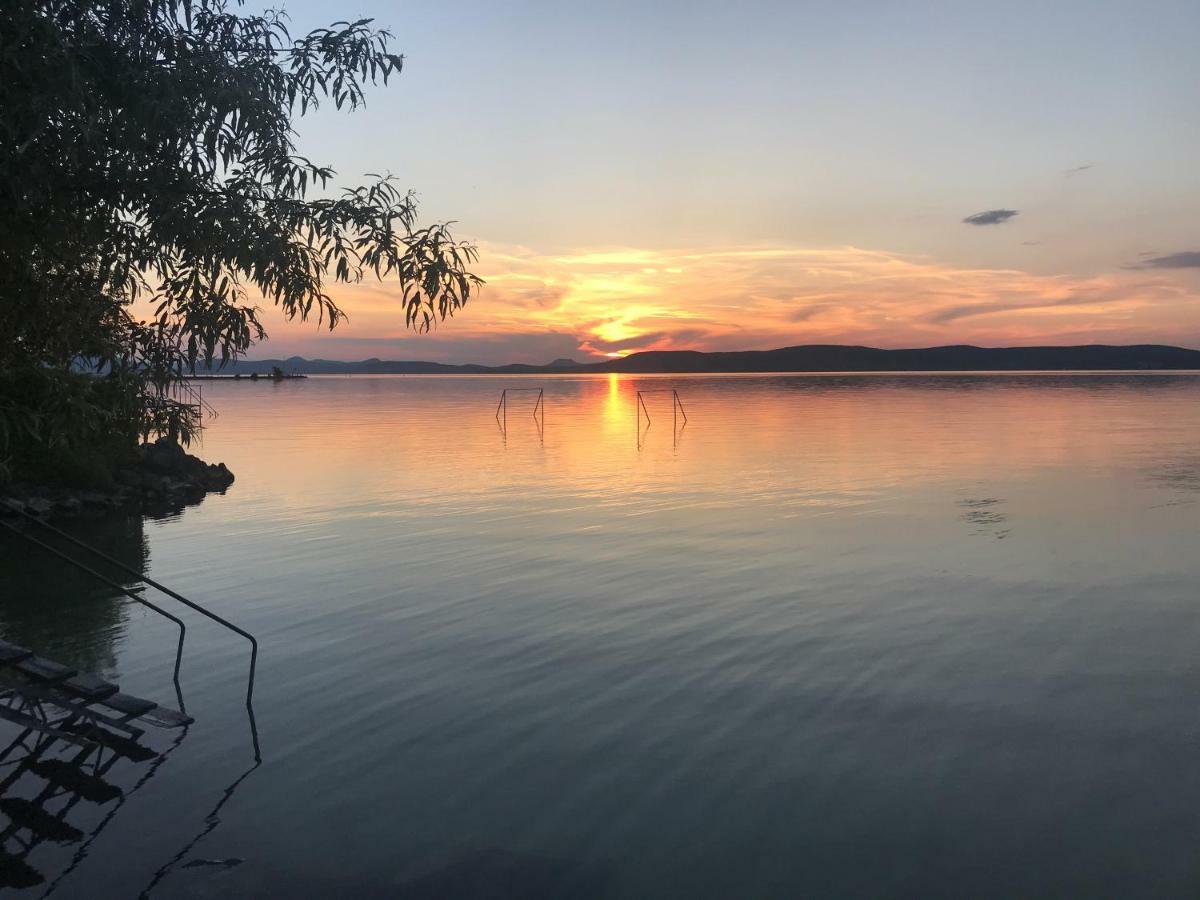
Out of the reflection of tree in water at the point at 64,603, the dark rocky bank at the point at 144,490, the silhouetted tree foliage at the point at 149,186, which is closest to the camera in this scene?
the silhouetted tree foliage at the point at 149,186

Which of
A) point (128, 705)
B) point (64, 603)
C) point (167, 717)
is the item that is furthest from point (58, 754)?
point (64, 603)

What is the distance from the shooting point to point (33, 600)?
25.5 metres

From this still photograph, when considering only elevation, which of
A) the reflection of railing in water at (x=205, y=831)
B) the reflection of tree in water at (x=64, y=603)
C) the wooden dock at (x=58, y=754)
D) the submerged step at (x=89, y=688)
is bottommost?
the reflection of tree in water at (x=64, y=603)

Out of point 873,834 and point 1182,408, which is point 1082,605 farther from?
point 1182,408

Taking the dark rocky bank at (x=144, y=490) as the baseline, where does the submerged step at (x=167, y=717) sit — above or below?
above

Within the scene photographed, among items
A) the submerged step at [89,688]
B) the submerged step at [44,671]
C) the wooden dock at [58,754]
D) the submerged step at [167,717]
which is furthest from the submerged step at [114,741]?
the submerged step at [44,671]

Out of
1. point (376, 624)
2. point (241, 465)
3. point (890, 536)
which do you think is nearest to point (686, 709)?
point (376, 624)

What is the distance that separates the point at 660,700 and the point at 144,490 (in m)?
40.3

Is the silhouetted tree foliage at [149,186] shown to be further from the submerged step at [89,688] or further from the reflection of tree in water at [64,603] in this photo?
the reflection of tree in water at [64,603]

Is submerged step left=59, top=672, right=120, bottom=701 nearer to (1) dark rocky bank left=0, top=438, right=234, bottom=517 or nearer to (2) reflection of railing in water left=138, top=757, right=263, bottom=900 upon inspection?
(2) reflection of railing in water left=138, top=757, right=263, bottom=900

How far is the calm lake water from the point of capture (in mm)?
10523

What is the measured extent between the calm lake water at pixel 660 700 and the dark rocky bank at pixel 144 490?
701 cm

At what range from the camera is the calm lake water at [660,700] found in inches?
414

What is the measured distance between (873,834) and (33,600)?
23463 millimetres
